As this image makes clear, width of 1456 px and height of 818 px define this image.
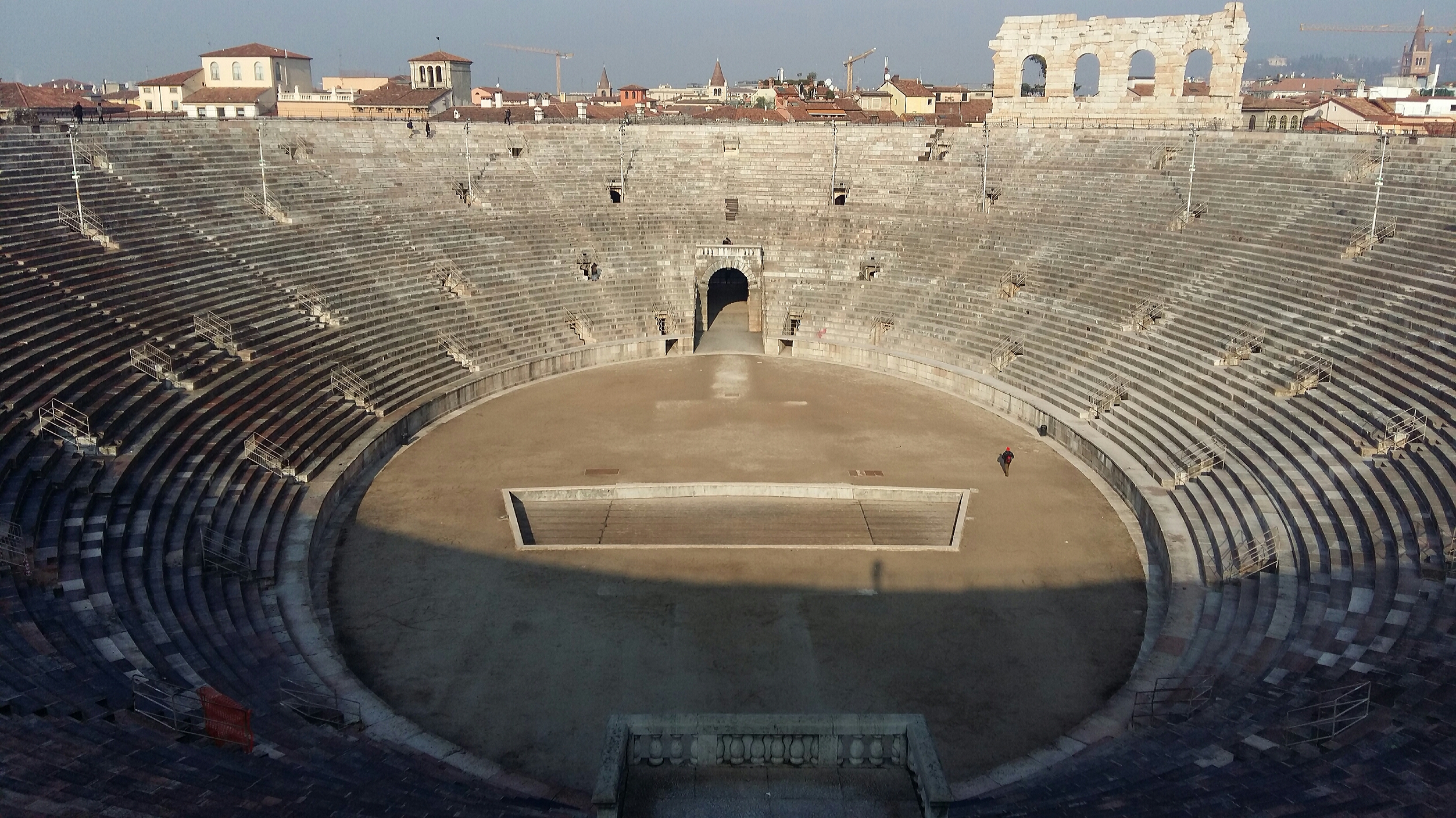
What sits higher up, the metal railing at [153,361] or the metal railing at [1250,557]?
the metal railing at [153,361]

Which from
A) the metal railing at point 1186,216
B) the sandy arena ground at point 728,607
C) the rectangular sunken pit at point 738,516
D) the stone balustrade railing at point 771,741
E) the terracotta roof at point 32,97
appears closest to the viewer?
the stone balustrade railing at point 771,741

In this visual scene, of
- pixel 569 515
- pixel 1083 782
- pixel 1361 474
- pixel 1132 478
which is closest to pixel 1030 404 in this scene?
pixel 1132 478

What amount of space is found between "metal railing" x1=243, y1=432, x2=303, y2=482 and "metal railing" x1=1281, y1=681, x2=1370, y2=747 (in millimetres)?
18616

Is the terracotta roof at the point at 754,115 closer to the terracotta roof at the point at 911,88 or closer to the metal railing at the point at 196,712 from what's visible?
the terracotta roof at the point at 911,88

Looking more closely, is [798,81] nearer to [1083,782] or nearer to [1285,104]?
[1285,104]

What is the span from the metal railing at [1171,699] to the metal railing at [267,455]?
662 inches

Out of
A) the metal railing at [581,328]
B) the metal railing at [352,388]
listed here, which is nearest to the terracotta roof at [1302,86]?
the metal railing at [581,328]

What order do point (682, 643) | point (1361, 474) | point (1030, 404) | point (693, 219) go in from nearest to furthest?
point (682, 643)
point (1361, 474)
point (1030, 404)
point (693, 219)

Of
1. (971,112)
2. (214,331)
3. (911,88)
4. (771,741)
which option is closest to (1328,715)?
(771,741)

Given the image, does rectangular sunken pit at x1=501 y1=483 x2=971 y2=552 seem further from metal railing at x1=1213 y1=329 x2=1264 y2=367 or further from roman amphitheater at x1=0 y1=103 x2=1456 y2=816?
metal railing at x1=1213 y1=329 x2=1264 y2=367

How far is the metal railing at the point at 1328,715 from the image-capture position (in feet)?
39.3

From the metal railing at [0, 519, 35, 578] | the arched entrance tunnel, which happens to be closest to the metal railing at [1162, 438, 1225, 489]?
the arched entrance tunnel

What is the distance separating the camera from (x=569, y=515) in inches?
876

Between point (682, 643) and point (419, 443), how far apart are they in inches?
486
